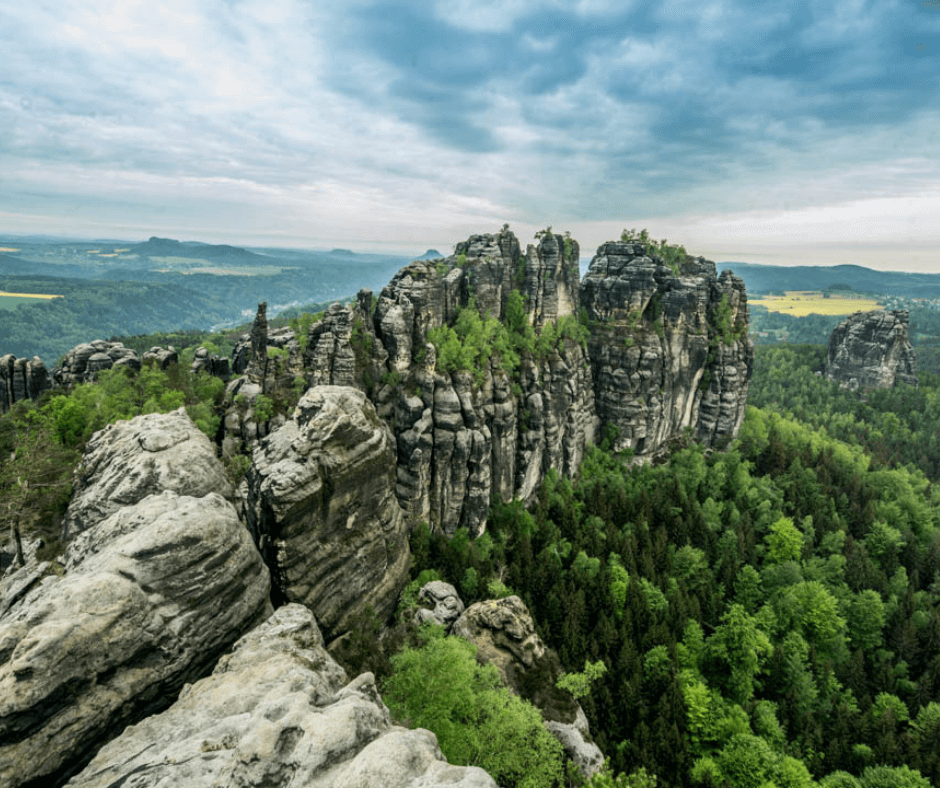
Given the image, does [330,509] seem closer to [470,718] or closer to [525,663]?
[470,718]

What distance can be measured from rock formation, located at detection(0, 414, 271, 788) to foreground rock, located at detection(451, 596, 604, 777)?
16651 millimetres

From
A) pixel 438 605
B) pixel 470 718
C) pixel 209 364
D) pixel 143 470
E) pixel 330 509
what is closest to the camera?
pixel 143 470

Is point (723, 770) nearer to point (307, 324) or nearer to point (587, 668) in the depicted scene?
point (587, 668)

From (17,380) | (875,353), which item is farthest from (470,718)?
(875,353)

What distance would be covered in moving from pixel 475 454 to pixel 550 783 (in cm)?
2862

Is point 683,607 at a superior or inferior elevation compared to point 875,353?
inferior

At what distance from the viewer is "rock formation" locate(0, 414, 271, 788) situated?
11477 millimetres

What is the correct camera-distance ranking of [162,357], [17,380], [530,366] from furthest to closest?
[530,366] < [162,357] < [17,380]

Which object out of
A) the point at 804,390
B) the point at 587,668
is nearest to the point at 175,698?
the point at 587,668

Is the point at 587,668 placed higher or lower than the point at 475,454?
lower

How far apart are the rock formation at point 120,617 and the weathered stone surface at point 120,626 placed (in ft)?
0.10

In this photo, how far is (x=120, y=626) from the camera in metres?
13.5

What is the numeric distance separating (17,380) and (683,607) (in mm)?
70438

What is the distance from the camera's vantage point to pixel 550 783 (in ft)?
67.0
